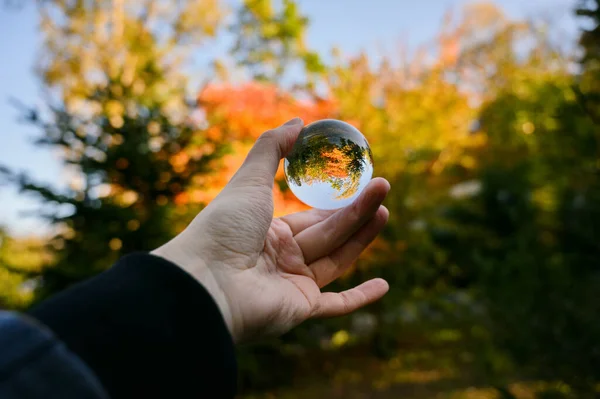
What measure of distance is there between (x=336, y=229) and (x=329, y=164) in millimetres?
411

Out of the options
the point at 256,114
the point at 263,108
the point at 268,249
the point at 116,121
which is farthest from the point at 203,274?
the point at 263,108

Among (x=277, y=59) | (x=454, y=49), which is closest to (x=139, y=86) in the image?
(x=277, y=59)

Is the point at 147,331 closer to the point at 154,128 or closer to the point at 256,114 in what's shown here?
the point at 154,128

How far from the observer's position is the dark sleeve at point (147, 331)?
3.79 feet

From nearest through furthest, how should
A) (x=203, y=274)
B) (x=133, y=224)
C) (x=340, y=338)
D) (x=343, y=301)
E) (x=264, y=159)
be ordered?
1. (x=203, y=274)
2. (x=264, y=159)
3. (x=343, y=301)
4. (x=133, y=224)
5. (x=340, y=338)

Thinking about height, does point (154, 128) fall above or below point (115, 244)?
above

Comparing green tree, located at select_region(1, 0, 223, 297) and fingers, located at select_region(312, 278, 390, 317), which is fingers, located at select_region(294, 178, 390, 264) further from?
green tree, located at select_region(1, 0, 223, 297)

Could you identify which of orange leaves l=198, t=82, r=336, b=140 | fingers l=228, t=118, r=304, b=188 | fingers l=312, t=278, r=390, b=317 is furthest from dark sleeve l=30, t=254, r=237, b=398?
orange leaves l=198, t=82, r=336, b=140

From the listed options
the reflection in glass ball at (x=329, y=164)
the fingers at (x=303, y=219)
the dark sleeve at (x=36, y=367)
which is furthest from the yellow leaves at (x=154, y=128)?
the dark sleeve at (x=36, y=367)

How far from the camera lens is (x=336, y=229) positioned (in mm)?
2512

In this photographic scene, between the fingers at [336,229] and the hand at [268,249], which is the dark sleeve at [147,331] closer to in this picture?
the hand at [268,249]

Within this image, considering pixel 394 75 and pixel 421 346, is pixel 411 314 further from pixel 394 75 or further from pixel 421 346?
pixel 394 75

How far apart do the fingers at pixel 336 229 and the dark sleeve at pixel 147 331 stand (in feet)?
3.74

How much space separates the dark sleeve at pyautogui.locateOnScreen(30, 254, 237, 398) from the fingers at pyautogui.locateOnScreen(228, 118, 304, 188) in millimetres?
822
